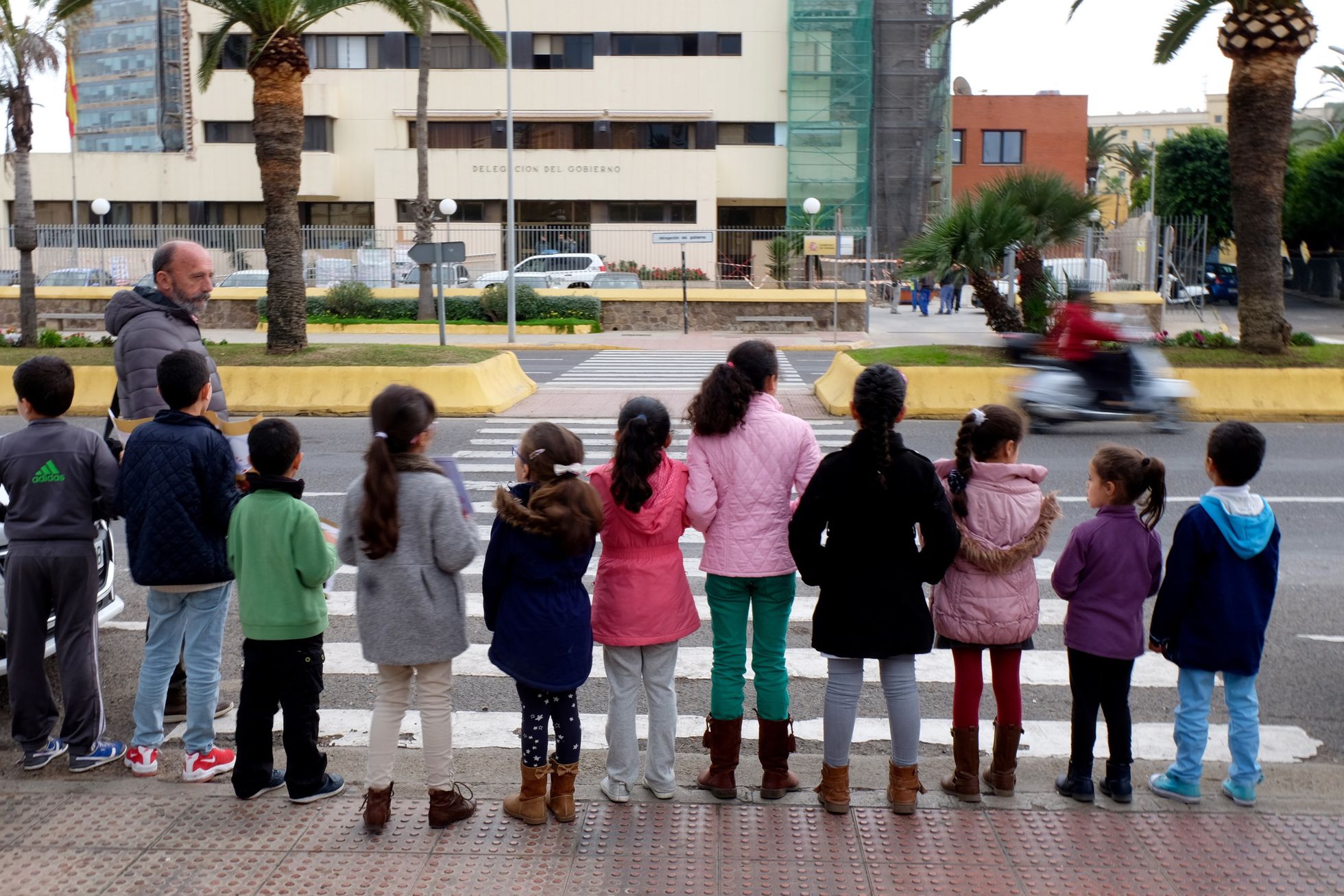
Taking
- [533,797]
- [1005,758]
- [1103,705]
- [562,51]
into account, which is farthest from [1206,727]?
[562,51]

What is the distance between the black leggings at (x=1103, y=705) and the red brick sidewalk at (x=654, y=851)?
0.22 m

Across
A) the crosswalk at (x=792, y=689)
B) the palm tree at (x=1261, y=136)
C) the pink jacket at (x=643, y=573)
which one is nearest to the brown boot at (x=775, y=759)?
the pink jacket at (x=643, y=573)

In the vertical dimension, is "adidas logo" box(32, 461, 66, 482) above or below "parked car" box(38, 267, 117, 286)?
below

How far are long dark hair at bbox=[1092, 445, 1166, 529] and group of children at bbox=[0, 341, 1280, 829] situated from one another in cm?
1

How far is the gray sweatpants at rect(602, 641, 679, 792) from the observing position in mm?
4770

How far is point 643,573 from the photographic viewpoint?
4.71 m

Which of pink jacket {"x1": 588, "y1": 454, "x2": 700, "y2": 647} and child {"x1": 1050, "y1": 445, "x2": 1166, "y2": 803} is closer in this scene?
pink jacket {"x1": 588, "y1": 454, "x2": 700, "y2": 647}

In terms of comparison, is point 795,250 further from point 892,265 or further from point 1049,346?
point 1049,346

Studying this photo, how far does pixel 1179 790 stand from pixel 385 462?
3192 millimetres

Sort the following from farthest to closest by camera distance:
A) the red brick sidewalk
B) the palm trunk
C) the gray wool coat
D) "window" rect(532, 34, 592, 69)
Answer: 1. "window" rect(532, 34, 592, 69)
2. the palm trunk
3. the gray wool coat
4. the red brick sidewalk

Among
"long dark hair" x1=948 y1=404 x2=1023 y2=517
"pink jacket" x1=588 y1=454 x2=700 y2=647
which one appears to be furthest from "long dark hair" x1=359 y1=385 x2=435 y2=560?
"long dark hair" x1=948 y1=404 x2=1023 y2=517

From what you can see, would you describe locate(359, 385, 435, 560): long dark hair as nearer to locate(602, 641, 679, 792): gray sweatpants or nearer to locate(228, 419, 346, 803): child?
locate(228, 419, 346, 803): child

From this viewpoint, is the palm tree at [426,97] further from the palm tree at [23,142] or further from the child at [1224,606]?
the child at [1224,606]

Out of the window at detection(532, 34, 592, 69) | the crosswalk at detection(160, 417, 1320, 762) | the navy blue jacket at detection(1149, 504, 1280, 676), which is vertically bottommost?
the crosswalk at detection(160, 417, 1320, 762)
